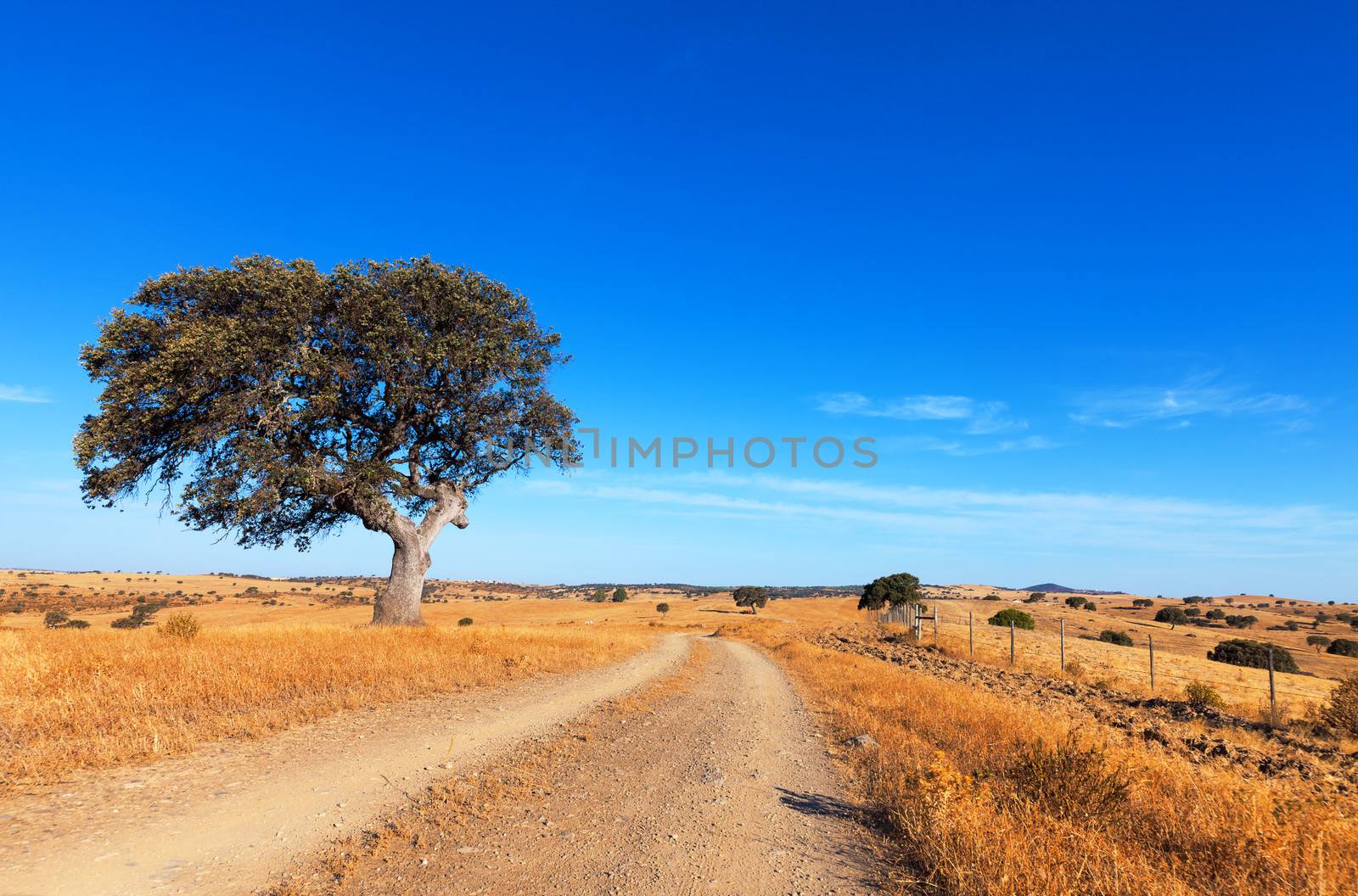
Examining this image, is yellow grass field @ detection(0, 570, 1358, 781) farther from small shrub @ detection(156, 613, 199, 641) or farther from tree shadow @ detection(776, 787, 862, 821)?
tree shadow @ detection(776, 787, 862, 821)

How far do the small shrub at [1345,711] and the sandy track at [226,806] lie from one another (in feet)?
65.6

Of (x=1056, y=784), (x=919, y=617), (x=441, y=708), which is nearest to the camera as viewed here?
(x=1056, y=784)

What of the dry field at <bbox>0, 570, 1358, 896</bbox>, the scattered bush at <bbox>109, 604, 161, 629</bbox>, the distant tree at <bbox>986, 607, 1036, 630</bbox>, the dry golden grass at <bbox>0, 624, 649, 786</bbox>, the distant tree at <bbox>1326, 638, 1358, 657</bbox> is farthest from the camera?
the distant tree at <bbox>986, 607, 1036, 630</bbox>

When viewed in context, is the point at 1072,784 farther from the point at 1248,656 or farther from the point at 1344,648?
the point at 1344,648

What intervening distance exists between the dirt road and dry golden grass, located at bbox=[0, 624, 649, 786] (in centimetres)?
71

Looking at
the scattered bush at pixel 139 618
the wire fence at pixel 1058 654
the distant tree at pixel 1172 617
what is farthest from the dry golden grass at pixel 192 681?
the distant tree at pixel 1172 617

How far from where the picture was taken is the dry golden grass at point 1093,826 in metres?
4.77

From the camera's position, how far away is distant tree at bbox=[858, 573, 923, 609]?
6041 cm

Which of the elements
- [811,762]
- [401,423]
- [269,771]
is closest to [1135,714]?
[811,762]

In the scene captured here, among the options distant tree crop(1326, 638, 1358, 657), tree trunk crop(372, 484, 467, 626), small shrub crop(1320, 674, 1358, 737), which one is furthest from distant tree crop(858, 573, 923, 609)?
tree trunk crop(372, 484, 467, 626)

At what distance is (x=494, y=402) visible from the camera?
22969 millimetres

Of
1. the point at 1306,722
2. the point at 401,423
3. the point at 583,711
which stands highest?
the point at 401,423

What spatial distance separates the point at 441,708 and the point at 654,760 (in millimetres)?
4712

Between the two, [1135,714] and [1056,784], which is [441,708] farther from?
[1135,714]
